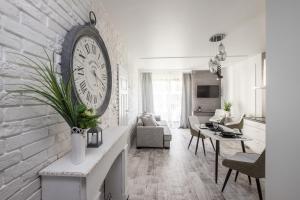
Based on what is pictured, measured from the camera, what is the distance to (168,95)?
8.03 metres

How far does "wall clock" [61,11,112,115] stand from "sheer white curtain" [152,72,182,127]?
5.85m

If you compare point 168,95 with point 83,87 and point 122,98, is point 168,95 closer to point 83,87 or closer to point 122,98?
point 122,98

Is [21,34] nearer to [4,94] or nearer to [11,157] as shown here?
[4,94]

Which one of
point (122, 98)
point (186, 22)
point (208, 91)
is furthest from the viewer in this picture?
point (208, 91)

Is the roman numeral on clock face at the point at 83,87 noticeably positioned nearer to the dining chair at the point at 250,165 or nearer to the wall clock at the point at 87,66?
the wall clock at the point at 87,66

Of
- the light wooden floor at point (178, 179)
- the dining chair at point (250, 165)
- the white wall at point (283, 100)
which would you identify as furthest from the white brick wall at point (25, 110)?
the dining chair at point (250, 165)

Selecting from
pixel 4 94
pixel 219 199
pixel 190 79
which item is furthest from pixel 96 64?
pixel 190 79

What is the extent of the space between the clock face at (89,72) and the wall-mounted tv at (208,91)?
6065mm

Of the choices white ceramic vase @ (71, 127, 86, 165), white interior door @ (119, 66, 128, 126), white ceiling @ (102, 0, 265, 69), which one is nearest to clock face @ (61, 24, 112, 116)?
white ceramic vase @ (71, 127, 86, 165)

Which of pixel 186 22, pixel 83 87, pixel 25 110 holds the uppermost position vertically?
pixel 186 22

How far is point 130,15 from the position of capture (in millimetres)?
2504

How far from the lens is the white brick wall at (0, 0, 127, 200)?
803mm

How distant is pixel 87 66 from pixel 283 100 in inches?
60.1

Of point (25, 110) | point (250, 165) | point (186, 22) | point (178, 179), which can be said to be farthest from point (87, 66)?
point (178, 179)
